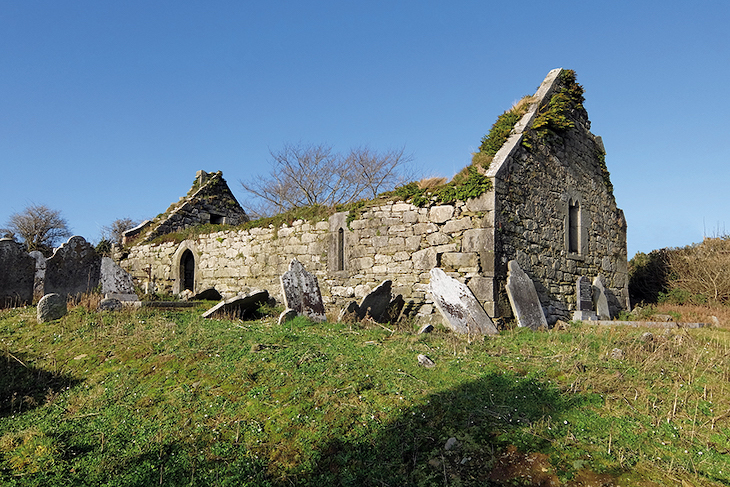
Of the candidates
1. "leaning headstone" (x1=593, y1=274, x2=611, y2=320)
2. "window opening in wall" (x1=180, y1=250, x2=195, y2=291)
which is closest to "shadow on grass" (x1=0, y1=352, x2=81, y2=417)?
"window opening in wall" (x1=180, y1=250, x2=195, y2=291)

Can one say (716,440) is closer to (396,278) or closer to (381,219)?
(396,278)

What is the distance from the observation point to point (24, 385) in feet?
20.5

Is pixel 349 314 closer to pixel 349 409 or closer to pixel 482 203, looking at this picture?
pixel 482 203

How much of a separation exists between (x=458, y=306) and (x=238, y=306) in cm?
411

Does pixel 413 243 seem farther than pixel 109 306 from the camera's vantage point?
Yes

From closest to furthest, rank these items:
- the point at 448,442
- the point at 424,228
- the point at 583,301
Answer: the point at 448,442
the point at 424,228
the point at 583,301

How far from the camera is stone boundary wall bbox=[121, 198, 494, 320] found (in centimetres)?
1002

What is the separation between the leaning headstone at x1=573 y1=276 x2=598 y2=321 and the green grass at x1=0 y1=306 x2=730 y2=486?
161 inches

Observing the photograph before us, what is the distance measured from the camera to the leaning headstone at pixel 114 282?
1105 cm

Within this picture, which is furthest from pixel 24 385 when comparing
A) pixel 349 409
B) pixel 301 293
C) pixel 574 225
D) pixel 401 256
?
pixel 574 225

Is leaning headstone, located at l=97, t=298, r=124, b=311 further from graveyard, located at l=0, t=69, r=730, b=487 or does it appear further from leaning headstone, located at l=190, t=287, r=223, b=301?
leaning headstone, located at l=190, t=287, r=223, b=301

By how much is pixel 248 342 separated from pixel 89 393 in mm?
1945

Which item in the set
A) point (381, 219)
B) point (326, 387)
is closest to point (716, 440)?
point (326, 387)

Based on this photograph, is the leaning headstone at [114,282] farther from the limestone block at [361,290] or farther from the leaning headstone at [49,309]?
the limestone block at [361,290]
